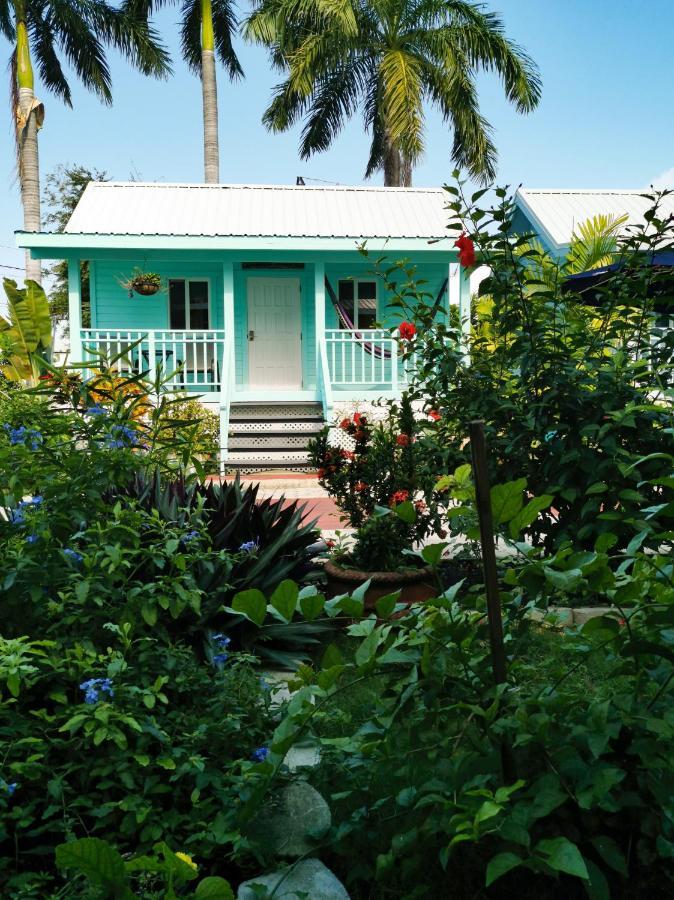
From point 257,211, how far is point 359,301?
2.85 meters

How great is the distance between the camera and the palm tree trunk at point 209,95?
2217 cm

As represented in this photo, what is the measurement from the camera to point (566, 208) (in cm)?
1866

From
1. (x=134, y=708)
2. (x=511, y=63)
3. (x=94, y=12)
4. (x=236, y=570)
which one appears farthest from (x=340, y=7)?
(x=134, y=708)

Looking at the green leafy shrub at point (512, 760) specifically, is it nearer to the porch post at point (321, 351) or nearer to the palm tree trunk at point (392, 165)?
the porch post at point (321, 351)

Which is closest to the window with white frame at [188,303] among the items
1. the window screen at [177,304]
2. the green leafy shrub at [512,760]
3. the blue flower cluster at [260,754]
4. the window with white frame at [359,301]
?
the window screen at [177,304]

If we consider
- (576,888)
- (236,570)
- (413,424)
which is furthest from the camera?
(413,424)

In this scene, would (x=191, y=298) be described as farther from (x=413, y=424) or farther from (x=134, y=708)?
(x=134, y=708)

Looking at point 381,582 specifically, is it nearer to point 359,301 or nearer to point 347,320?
point 347,320

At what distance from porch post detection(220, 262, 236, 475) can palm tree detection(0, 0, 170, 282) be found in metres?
8.88

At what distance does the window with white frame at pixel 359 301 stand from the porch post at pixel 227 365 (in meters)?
2.65

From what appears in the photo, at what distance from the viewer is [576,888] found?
203 centimetres

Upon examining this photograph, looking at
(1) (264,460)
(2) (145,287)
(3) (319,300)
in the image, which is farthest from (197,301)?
(1) (264,460)

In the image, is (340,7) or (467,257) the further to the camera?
(340,7)

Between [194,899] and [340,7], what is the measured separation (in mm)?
22415
